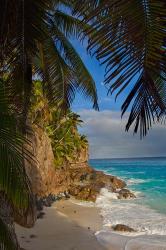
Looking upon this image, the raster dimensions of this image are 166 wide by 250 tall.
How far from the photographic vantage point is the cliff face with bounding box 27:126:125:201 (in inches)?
552

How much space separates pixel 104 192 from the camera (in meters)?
25.5

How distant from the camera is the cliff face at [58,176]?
1403 cm

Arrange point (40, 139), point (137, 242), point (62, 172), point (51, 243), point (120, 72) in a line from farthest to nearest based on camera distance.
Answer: point (62, 172), point (40, 139), point (137, 242), point (51, 243), point (120, 72)

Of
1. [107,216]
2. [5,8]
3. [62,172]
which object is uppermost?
[5,8]

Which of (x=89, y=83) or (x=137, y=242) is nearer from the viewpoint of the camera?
(x=89, y=83)

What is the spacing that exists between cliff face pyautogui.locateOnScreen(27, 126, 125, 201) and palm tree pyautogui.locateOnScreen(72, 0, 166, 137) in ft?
8.06

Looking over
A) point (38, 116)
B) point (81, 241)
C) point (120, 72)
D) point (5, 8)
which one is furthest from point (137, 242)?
point (120, 72)

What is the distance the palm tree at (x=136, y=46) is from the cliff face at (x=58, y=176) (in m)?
2.46

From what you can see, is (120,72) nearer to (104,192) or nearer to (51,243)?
(51,243)

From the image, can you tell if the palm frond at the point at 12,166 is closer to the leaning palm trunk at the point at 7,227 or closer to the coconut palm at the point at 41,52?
the leaning palm trunk at the point at 7,227

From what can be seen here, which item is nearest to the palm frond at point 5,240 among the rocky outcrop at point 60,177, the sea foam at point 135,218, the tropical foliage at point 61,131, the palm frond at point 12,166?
the palm frond at point 12,166

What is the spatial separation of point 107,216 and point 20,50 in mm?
12546

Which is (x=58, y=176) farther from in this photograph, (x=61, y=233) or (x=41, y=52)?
(x=41, y=52)

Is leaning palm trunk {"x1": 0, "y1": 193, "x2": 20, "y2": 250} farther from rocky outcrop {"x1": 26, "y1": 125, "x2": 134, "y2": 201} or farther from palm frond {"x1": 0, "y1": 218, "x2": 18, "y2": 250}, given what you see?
rocky outcrop {"x1": 26, "y1": 125, "x2": 134, "y2": 201}
